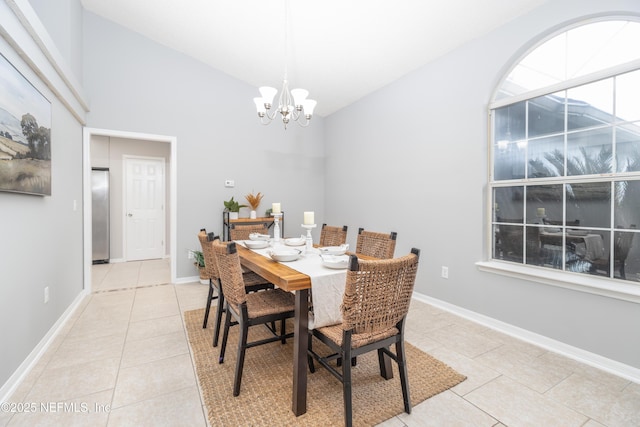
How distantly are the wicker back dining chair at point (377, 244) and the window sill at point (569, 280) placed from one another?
3.44 feet

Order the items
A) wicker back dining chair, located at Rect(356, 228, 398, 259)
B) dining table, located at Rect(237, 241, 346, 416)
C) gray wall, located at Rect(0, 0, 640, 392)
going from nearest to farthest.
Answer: dining table, located at Rect(237, 241, 346, 416), gray wall, located at Rect(0, 0, 640, 392), wicker back dining chair, located at Rect(356, 228, 398, 259)

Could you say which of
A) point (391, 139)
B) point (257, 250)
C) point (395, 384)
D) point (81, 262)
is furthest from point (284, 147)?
point (395, 384)

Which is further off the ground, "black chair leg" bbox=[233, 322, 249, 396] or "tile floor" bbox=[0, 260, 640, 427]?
"black chair leg" bbox=[233, 322, 249, 396]

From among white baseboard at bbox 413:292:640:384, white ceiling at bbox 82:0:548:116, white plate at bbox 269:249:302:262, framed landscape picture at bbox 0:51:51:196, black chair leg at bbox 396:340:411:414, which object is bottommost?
white baseboard at bbox 413:292:640:384

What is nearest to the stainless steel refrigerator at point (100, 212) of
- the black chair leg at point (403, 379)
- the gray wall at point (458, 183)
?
the gray wall at point (458, 183)

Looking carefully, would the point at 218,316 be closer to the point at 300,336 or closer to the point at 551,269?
the point at 300,336

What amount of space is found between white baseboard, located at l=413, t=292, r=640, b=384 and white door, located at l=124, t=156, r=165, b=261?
5.35m

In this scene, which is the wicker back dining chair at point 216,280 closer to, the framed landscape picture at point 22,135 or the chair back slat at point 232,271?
the chair back slat at point 232,271

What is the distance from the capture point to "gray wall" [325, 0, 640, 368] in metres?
2.14

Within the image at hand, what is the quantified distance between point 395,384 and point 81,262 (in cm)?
374

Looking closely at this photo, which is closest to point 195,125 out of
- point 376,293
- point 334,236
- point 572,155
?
point 334,236

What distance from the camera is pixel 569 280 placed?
A: 2191 millimetres

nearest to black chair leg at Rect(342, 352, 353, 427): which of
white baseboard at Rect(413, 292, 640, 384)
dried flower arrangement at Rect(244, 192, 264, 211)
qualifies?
white baseboard at Rect(413, 292, 640, 384)

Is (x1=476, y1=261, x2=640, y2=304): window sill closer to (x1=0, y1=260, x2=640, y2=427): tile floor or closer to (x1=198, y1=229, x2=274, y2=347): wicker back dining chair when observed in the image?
(x1=0, y1=260, x2=640, y2=427): tile floor
